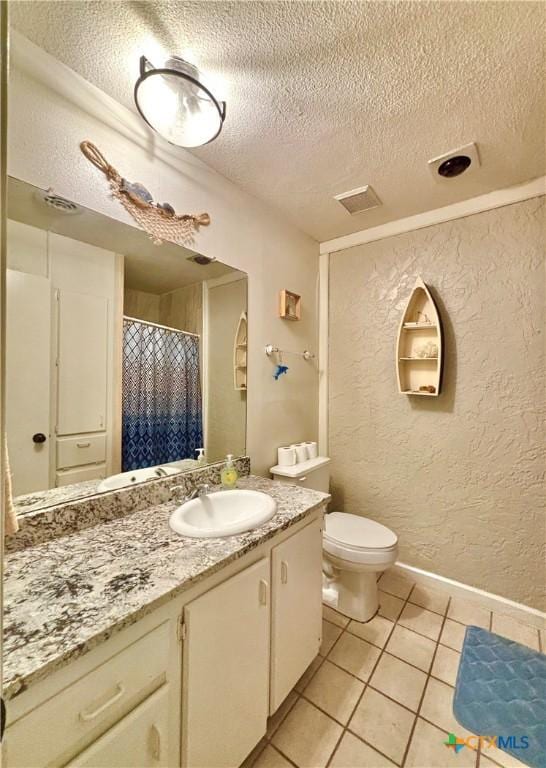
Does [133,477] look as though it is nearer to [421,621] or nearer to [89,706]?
[89,706]

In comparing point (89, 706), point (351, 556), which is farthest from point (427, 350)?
point (89, 706)

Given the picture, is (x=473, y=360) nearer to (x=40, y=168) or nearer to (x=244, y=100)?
(x=244, y=100)

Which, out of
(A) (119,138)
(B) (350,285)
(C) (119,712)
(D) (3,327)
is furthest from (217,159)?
(C) (119,712)

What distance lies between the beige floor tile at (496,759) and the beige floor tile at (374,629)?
1.65 feet

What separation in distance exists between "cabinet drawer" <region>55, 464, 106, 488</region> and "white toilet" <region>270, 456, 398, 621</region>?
978mm

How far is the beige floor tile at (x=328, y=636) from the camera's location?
5.14 feet

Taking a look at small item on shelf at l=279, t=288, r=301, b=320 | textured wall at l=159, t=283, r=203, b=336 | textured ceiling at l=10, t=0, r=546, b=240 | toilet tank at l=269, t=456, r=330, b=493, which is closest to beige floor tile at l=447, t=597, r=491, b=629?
toilet tank at l=269, t=456, r=330, b=493

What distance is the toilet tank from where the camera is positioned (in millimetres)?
1882

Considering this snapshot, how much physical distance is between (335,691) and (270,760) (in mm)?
370

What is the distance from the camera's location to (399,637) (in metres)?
1.64

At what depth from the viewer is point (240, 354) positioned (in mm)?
1804

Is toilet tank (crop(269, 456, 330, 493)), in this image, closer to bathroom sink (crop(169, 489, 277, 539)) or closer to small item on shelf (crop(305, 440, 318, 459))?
small item on shelf (crop(305, 440, 318, 459))

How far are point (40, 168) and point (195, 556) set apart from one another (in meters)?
1.37

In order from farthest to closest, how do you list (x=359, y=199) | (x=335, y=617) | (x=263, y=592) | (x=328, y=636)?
(x=359, y=199) → (x=335, y=617) → (x=328, y=636) → (x=263, y=592)
